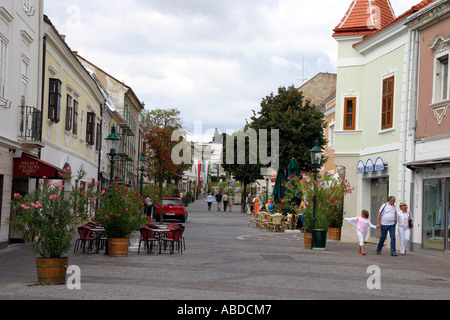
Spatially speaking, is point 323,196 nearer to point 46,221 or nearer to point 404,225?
point 404,225

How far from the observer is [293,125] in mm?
34406

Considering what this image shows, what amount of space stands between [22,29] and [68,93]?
25.6ft

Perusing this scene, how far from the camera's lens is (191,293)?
977 centimetres

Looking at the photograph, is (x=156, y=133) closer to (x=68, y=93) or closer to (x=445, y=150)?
(x=68, y=93)

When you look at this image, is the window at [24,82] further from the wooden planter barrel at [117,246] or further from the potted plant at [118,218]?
the wooden planter barrel at [117,246]

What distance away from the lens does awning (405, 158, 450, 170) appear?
1808 centimetres

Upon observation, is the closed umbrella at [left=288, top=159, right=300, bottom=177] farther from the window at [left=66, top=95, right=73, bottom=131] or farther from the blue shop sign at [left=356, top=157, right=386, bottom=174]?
the window at [left=66, top=95, right=73, bottom=131]

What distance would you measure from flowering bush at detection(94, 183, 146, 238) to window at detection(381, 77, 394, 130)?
415 inches

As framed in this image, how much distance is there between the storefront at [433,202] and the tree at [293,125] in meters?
14.3

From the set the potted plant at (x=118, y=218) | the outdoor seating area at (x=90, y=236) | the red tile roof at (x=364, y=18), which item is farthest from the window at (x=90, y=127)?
the potted plant at (x=118, y=218)

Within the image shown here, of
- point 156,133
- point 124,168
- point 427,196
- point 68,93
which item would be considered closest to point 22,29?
point 68,93

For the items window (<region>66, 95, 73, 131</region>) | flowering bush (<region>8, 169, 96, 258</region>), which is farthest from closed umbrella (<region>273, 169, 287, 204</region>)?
flowering bush (<region>8, 169, 96, 258</region>)

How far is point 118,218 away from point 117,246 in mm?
758

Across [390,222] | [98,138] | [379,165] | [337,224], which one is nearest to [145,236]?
[390,222]
